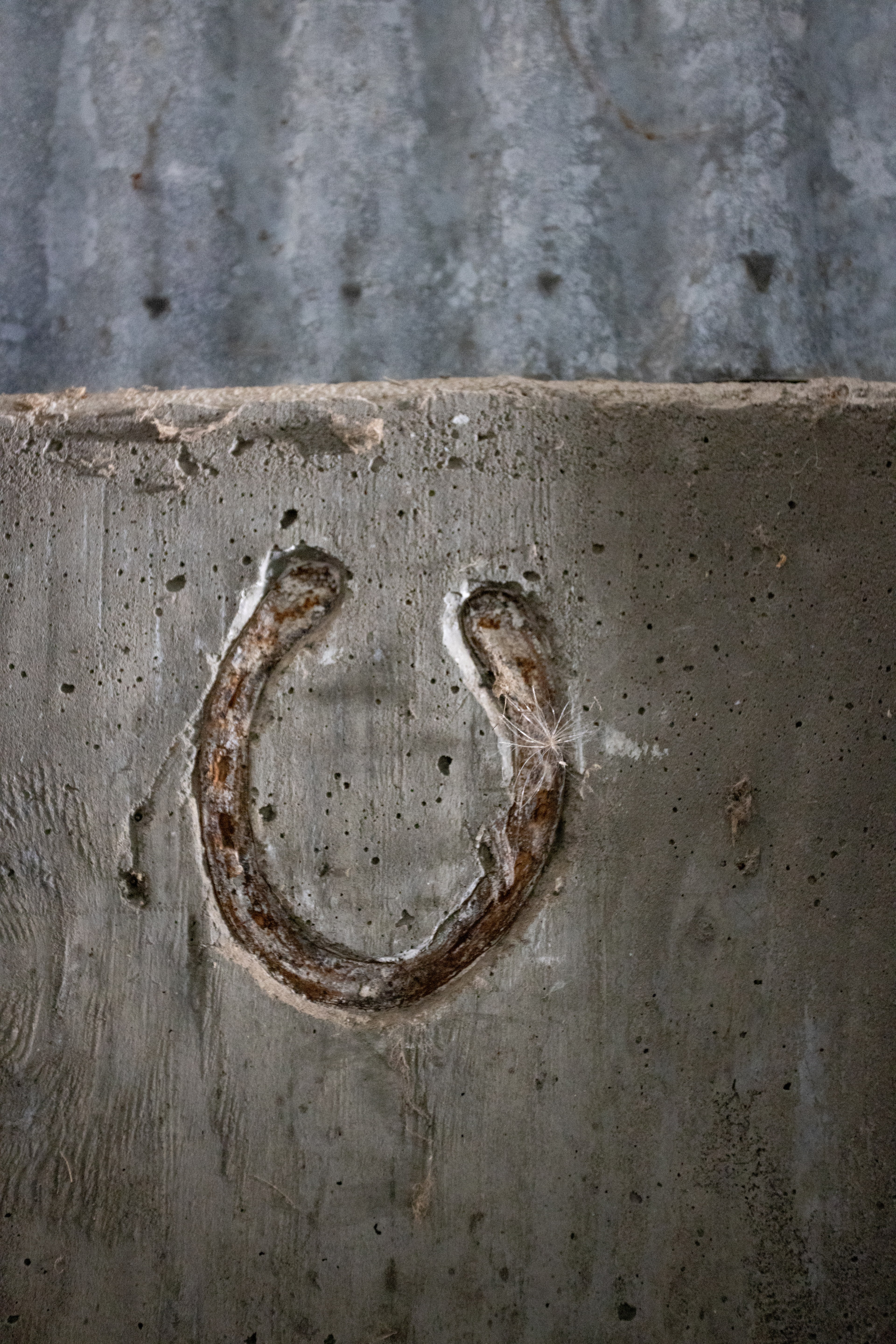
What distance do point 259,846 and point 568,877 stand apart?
0.60m

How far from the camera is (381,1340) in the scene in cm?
182

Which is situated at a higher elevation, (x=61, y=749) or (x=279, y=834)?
(x=61, y=749)

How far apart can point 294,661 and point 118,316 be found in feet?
2.75

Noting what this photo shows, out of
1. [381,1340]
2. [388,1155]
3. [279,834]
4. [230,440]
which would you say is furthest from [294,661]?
[381,1340]

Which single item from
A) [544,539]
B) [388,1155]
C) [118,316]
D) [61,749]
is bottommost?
[388,1155]

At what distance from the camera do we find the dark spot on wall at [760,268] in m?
1.88

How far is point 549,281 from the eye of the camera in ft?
6.18

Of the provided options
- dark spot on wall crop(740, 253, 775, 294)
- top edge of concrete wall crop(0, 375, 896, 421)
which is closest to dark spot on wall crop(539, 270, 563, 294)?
top edge of concrete wall crop(0, 375, 896, 421)

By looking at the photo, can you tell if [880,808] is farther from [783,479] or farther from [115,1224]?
[115,1224]

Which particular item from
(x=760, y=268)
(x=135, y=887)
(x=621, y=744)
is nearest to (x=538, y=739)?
(x=621, y=744)

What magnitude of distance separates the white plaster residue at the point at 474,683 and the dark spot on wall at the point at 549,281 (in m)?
0.65

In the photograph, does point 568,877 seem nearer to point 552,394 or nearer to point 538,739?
point 538,739

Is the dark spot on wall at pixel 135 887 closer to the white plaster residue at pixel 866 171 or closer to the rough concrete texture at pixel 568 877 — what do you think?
the rough concrete texture at pixel 568 877

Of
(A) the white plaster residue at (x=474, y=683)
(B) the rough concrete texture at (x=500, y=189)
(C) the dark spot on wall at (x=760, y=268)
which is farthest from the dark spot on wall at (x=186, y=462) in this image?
(C) the dark spot on wall at (x=760, y=268)
